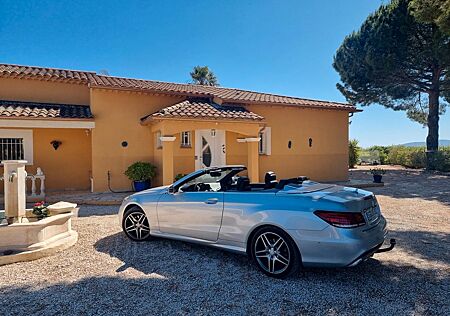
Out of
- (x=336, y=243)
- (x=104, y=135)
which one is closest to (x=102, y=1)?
(x=104, y=135)

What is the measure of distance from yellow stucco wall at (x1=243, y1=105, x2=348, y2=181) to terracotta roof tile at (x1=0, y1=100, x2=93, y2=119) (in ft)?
23.2

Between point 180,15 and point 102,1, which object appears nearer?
point 102,1

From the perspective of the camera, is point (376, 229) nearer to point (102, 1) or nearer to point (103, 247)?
point (103, 247)

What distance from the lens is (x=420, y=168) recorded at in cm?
2325

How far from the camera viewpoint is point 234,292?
11.1ft

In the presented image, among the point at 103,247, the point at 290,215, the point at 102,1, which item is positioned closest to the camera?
the point at 290,215

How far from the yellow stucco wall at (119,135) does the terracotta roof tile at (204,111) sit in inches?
27.5

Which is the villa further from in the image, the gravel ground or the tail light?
the tail light

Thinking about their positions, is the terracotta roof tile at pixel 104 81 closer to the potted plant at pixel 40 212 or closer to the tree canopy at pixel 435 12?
the tree canopy at pixel 435 12

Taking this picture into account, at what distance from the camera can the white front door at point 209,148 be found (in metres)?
11.5

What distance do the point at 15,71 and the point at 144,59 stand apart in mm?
7064

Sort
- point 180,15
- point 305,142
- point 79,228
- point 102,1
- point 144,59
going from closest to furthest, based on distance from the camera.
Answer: point 79,228 < point 102,1 < point 180,15 < point 305,142 < point 144,59

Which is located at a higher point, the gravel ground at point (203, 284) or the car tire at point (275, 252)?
the car tire at point (275, 252)

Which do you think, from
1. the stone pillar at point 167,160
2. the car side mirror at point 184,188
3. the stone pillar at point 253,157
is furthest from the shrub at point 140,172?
the car side mirror at point 184,188
